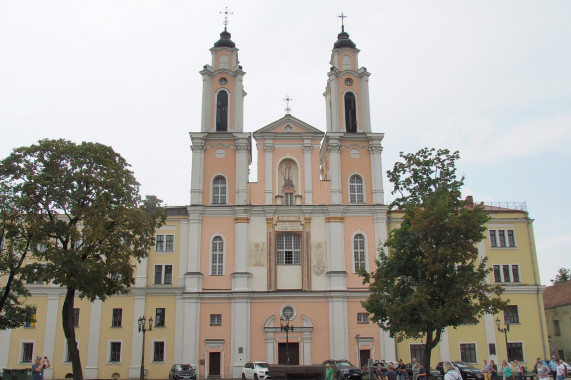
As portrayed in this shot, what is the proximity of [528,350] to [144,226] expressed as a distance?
1183 inches

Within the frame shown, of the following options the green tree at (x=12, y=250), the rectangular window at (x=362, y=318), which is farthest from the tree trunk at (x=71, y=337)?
the rectangular window at (x=362, y=318)

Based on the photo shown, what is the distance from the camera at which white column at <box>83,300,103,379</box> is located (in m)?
38.8

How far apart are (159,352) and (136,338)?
76.1 inches

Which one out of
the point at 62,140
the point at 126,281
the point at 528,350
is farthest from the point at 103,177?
the point at 528,350

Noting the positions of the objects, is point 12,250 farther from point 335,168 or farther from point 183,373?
point 335,168

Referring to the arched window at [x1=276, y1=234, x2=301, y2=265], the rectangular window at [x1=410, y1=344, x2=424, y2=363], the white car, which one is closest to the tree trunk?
the white car

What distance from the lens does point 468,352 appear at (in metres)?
40.5

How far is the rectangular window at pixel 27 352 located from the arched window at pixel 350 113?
95.7 ft

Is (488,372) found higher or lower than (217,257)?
lower

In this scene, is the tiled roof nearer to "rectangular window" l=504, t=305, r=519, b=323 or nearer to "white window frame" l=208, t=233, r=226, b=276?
"rectangular window" l=504, t=305, r=519, b=323

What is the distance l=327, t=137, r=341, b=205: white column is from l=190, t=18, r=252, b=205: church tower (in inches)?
259

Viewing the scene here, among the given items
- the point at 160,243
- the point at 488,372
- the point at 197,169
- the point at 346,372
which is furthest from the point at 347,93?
the point at 488,372

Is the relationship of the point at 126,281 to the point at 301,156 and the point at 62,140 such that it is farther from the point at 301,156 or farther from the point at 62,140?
the point at 301,156

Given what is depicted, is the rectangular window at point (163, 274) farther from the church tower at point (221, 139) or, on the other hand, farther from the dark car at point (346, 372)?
the dark car at point (346, 372)
